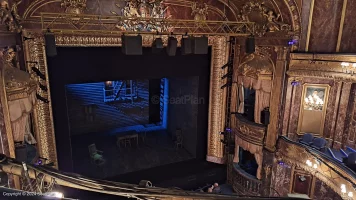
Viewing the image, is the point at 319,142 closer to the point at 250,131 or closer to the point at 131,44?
the point at 250,131

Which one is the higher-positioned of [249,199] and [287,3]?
[287,3]

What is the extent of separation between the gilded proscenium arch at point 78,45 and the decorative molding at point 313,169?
2.63 m

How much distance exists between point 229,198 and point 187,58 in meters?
7.85

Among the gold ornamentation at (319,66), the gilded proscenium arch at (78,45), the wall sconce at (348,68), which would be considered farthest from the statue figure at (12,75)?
the wall sconce at (348,68)

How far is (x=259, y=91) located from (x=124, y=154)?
5955 millimetres

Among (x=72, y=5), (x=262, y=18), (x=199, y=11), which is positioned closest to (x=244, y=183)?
(x=262, y=18)

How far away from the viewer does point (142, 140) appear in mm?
12211

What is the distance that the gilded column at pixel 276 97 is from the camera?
8031 millimetres

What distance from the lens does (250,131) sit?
29.4 ft

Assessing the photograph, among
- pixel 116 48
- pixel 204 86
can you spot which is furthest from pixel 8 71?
pixel 204 86

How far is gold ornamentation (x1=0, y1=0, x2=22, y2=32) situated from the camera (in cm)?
578

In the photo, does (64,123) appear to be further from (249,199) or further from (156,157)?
(249,199)

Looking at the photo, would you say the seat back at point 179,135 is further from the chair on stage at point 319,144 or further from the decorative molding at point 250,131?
the chair on stage at point 319,144

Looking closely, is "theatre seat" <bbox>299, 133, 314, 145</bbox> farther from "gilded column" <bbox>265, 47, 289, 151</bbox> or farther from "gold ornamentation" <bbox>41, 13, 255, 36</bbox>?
"gold ornamentation" <bbox>41, 13, 255, 36</bbox>
